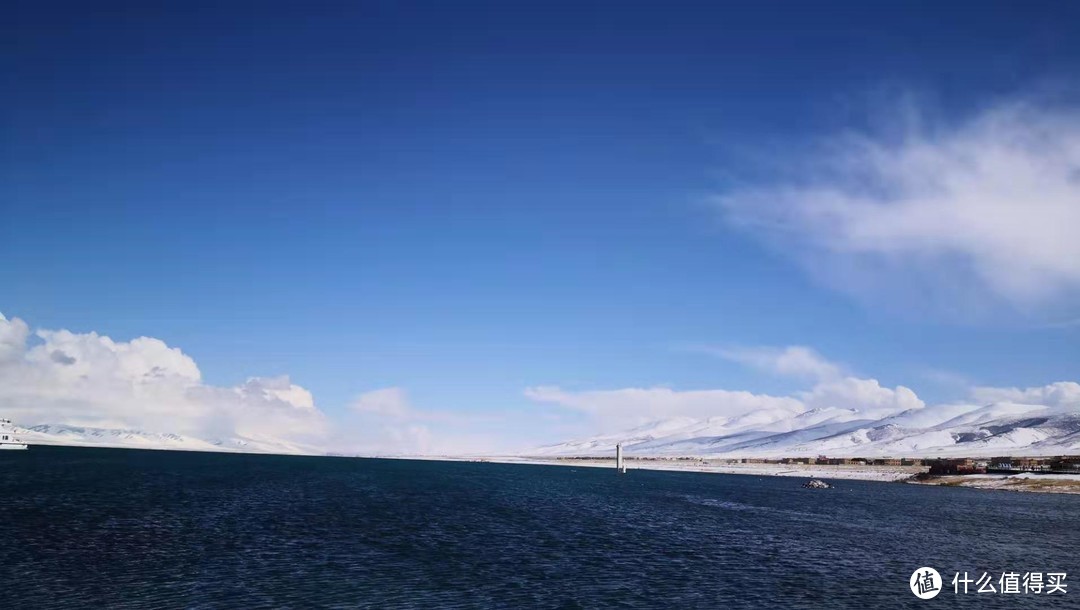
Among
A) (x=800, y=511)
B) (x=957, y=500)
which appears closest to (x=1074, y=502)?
(x=957, y=500)

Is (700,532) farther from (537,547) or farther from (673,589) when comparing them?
(673,589)

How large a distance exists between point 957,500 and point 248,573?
454 ft

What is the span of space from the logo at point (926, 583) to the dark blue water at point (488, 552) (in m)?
1.00

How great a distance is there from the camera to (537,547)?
6706 cm

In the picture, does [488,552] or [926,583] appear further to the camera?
[488,552]

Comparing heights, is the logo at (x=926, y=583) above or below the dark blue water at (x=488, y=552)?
above

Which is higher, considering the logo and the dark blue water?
the logo

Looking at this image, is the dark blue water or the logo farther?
the logo

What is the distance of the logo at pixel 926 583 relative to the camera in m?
49.0

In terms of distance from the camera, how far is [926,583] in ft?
172

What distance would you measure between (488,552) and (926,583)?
3583cm

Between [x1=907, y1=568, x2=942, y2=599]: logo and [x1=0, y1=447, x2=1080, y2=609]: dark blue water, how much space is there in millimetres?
1002

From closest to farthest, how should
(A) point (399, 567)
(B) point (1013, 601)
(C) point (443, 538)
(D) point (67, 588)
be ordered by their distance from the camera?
(D) point (67, 588), (B) point (1013, 601), (A) point (399, 567), (C) point (443, 538)

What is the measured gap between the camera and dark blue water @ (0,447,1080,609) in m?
45.5
